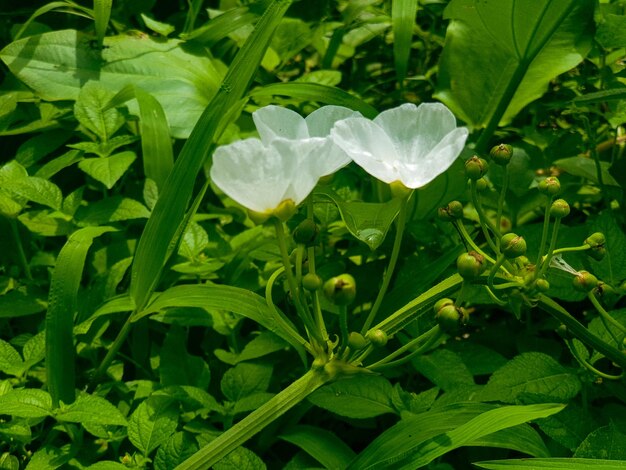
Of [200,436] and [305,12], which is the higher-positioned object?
[305,12]

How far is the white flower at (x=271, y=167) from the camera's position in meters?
0.78

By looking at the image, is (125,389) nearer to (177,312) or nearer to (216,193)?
(177,312)

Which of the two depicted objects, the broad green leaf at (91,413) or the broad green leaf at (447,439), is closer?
the broad green leaf at (447,439)

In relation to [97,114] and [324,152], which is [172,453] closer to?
[324,152]

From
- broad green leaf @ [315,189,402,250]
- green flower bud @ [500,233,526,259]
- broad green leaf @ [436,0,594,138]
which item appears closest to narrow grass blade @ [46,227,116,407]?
broad green leaf @ [315,189,402,250]

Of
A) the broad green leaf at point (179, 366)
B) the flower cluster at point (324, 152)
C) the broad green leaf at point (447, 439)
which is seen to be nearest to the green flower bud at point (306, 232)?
the flower cluster at point (324, 152)

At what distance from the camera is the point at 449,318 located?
2.60 feet

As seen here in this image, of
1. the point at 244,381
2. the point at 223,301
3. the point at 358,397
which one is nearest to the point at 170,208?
the point at 223,301

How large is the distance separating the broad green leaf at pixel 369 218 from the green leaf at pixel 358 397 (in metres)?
0.22

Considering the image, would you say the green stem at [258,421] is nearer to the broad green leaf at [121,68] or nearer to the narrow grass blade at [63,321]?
the narrow grass blade at [63,321]

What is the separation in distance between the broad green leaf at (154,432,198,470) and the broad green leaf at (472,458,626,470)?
38 centimetres

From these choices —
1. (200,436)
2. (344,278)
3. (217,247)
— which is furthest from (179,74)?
(344,278)

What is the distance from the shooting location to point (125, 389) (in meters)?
1.18

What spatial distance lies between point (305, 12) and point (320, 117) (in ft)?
4.41
